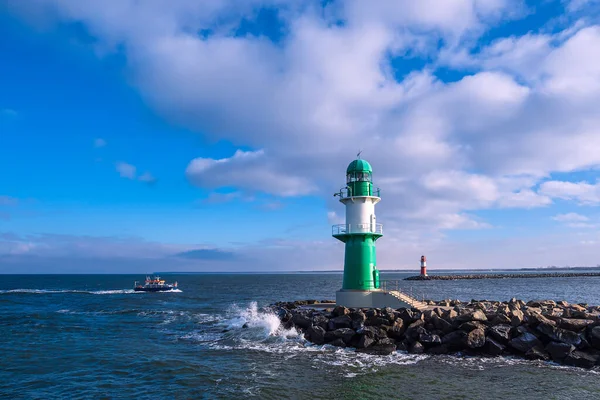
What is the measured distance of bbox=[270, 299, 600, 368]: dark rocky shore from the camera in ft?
56.8

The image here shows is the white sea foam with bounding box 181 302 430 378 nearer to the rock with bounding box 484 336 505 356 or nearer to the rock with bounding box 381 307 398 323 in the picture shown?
the rock with bounding box 381 307 398 323

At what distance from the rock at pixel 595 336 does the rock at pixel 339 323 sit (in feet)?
32.3

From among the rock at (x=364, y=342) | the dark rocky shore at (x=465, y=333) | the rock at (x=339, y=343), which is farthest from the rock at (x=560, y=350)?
the rock at (x=339, y=343)

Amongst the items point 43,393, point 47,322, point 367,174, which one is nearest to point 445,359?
point 367,174

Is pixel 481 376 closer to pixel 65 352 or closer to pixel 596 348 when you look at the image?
pixel 596 348

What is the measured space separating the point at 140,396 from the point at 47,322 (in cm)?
2216

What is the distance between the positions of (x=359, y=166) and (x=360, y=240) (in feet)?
14.0

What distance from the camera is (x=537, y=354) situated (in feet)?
56.6

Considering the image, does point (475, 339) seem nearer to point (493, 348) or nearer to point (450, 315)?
point (493, 348)

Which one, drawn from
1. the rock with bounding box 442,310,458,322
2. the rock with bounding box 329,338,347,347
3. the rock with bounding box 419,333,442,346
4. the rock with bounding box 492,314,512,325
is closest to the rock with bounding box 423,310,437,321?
the rock with bounding box 442,310,458,322

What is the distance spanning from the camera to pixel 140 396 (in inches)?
547

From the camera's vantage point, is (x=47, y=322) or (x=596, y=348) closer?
(x=596, y=348)

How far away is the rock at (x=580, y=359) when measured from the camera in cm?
1617

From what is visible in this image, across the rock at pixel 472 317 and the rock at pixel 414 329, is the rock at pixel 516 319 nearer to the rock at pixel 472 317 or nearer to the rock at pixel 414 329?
the rock at pixel 472 317
